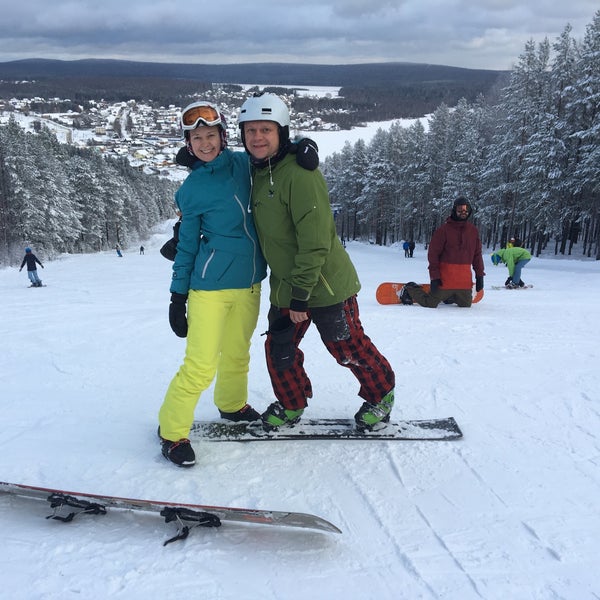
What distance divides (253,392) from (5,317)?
21.3 feet

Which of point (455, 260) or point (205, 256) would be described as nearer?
point (205, 256)

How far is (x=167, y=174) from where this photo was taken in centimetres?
13825

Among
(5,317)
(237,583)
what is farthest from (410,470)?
(5,317)

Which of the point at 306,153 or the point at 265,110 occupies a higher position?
the point at 265,110

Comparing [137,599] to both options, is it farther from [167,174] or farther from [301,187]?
[167,174]

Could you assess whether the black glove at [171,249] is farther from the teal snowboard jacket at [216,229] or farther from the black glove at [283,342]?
the black glove at [283,342]

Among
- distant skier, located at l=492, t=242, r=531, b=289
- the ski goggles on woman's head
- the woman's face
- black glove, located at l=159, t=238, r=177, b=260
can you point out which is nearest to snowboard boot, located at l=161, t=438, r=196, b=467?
black glove, located at l=159, t=238, r=177, b=260

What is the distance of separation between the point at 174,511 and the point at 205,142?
208cm

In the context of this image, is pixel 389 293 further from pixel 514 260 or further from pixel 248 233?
pixel 248 233

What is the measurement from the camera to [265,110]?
2795 millimetres

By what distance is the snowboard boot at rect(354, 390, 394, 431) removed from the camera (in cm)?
336

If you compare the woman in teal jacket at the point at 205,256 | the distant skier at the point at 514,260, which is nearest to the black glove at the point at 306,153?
the woman in teal jacket at the point at 205,256

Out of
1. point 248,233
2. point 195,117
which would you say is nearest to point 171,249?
point 248,233

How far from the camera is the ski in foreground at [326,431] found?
10.9 feet
